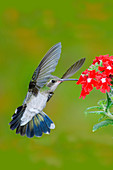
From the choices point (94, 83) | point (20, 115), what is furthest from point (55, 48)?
point (20, 115)

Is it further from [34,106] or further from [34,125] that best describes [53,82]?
[34,125]

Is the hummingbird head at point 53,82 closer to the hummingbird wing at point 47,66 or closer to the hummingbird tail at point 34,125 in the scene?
the hummingbird wing at point 47,66

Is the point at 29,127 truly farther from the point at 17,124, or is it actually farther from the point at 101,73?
the point at 101,73

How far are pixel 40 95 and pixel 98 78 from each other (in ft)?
1.40

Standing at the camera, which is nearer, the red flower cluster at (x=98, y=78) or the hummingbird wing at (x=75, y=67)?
the red flower cluster at (x=98, y=78)

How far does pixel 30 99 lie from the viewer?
187 centimetres

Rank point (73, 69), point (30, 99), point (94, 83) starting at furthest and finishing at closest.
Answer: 1. point (30, 99)
2. point (73, 69)
3. point (94, 83)

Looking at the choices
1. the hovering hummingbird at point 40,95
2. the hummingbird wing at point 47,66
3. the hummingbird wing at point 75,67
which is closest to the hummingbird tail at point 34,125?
the hovering hummingbird at point 40,95

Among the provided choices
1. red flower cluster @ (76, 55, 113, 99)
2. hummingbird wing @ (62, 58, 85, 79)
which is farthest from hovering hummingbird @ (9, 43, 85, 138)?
red flower cluster @ (76, 55, 113, 99)

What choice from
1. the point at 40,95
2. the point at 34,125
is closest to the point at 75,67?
the point at 40,95

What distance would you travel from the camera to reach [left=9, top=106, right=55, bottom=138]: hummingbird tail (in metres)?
1.96

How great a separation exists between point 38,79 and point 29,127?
1.20ft

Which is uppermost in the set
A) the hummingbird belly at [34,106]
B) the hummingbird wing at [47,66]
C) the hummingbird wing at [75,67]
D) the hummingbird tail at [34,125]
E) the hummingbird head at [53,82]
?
the hummingbird wing at [47,66]

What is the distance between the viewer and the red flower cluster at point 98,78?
5.05ft
